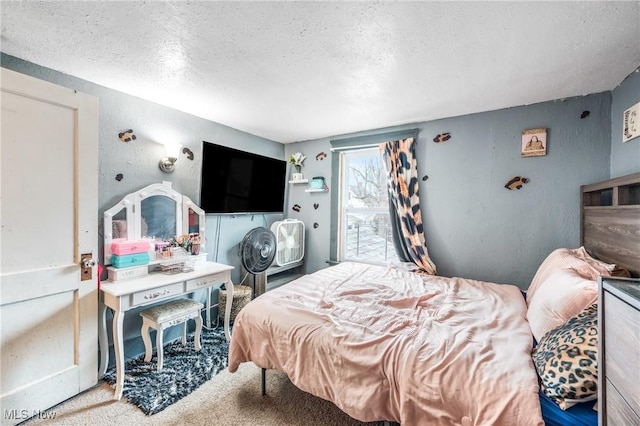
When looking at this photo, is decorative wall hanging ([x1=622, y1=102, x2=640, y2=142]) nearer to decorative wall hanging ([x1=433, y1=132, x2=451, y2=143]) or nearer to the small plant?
decorative wall hanging ([x1=433, y1=132, x2=451, y2=143])

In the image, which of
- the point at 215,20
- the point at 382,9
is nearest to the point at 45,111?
the point at 215,20

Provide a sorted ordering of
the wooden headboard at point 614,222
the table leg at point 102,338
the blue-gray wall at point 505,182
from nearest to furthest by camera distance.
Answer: the wooden headboard at point 614,222 → the table leg at point 102,338 → the blue-gray wall at point 505,182

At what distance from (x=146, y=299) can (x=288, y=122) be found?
2165 mm

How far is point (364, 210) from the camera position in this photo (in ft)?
10.9

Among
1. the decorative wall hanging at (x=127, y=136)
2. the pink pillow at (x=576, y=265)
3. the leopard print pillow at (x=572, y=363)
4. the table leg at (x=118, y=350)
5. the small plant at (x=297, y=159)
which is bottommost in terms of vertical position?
the table leg at (x=118, y=350)

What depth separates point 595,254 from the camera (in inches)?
70.0

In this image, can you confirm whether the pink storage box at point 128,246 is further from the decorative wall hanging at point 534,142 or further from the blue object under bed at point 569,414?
the decorative wall hanging at point 534,142

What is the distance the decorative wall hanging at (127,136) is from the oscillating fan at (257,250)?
135 cm

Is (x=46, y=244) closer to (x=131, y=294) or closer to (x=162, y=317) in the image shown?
(x=131, y=294)

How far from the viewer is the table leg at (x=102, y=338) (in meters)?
1.87

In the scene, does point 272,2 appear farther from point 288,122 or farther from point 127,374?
point 127,374

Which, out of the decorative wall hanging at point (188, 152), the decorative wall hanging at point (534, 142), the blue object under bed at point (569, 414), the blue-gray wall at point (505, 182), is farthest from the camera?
the decorative wall hanging at point (188, 152)

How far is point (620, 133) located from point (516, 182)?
699 mm

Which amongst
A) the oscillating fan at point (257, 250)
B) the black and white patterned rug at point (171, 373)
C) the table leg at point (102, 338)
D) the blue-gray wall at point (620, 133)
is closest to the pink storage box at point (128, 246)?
the table leg at point (102, 338)
